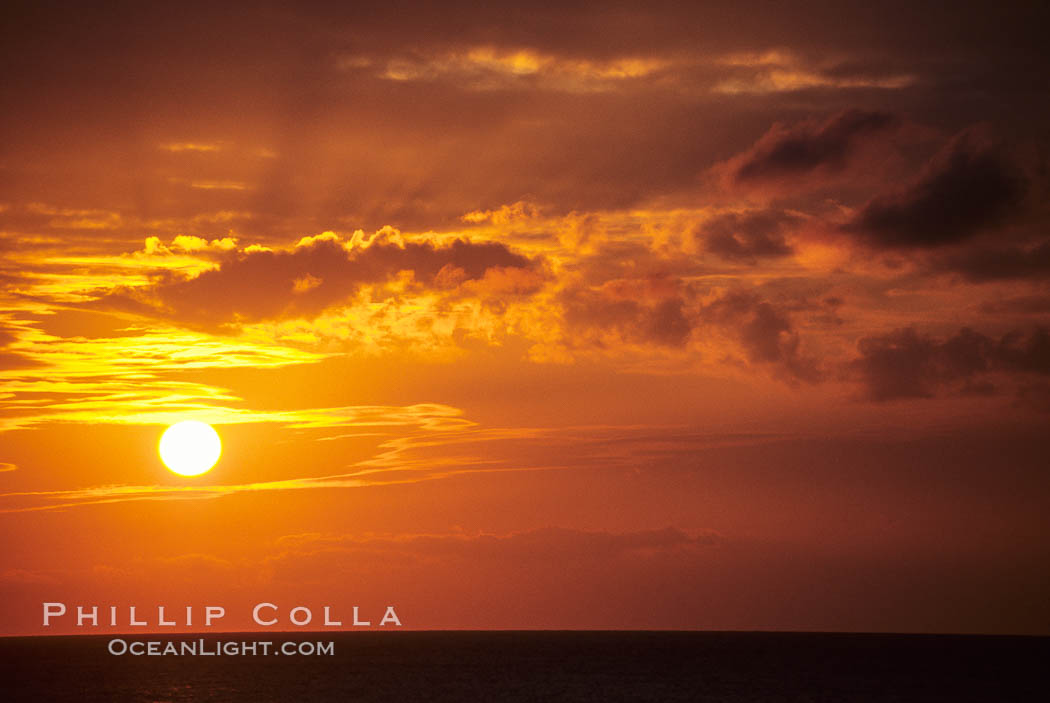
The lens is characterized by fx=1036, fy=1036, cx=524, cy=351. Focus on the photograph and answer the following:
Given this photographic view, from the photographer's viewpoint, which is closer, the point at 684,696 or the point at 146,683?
the point at 684,696

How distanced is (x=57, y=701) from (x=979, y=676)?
14161 centimetres

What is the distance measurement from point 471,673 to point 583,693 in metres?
47.7

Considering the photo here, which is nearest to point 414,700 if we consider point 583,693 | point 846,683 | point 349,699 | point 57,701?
point 349,699

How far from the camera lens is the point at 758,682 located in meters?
152

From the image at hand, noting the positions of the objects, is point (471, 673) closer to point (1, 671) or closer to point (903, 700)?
point (903, 700)

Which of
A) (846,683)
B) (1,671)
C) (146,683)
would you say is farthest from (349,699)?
(1,671)

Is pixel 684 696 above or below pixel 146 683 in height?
below

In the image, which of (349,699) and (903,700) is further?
(903,700)

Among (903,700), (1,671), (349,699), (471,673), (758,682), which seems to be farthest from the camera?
(1,671)

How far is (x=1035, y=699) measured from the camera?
129875 mm

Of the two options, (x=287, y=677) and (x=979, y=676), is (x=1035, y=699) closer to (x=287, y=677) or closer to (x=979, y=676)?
(x=979, y=676)

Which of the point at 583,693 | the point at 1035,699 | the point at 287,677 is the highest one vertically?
the point at 287,677

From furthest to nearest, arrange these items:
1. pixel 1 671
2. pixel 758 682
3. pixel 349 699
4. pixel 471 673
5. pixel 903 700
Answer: pixel 1 671
pixel 471 673
pixel 758 682
pixel 903 700
pixel 349 699

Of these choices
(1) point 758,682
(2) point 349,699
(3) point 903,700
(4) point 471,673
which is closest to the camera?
(2) point 349,699
